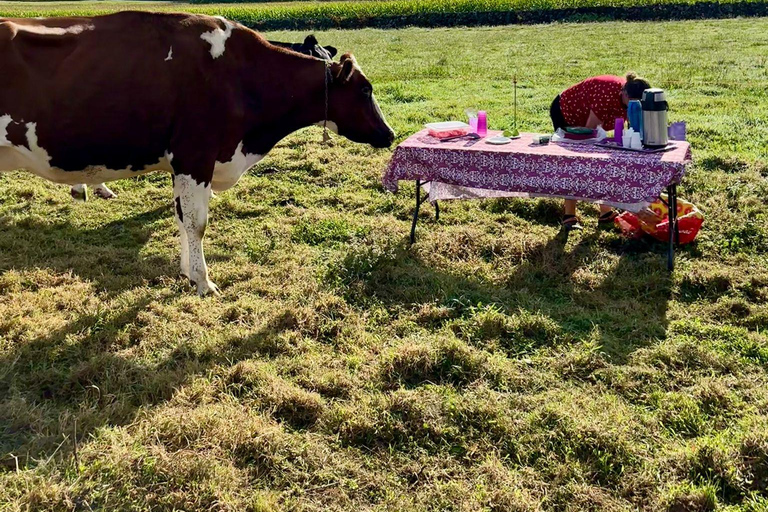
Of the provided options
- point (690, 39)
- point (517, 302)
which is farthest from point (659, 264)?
point (690, 39)

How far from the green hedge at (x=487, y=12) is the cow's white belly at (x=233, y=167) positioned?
28876mm

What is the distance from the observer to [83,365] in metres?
4.03

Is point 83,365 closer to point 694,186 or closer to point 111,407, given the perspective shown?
point 111,407

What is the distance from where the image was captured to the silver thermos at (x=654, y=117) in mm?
5248

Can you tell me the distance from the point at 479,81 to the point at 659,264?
961cm

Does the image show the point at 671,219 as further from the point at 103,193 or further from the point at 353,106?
the point at 103,193

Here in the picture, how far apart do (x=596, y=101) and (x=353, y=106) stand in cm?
232

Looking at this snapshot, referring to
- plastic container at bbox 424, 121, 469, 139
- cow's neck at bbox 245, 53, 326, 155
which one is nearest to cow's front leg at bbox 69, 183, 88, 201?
cow's neck at bbox 245, 53, 326, 155

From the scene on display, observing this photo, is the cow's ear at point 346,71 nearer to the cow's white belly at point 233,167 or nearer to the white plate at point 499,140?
the cow's white belly at point 233,167

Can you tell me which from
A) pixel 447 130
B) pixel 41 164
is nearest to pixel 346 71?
pixel 447 130

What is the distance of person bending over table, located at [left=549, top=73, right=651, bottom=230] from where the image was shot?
19.7ft

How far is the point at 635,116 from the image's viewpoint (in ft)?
18.0

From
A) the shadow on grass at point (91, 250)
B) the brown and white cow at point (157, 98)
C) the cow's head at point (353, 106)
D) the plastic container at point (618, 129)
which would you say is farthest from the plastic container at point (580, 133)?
the shadow on grass at point (91, 250)

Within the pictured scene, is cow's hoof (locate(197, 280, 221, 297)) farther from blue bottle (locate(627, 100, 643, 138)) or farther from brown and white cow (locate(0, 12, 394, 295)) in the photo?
blue bottle (locate(627, 100, 643, 138))
